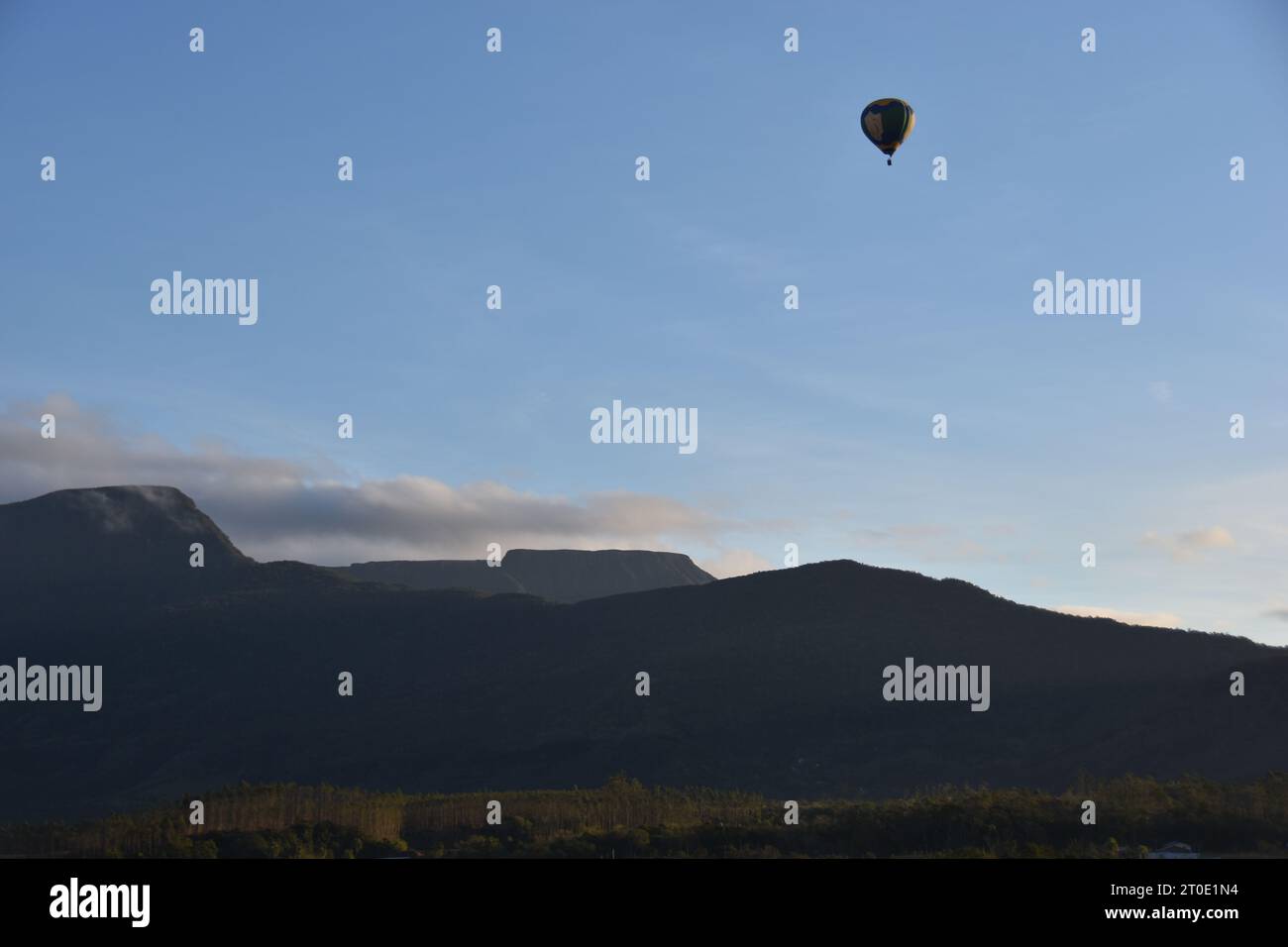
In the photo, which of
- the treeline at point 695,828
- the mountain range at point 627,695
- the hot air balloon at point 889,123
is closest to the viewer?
the treeline at point 695,828

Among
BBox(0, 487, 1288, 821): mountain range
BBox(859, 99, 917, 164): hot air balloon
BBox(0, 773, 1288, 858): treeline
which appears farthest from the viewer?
BBox(0, 487, 1288, 821): mountain range

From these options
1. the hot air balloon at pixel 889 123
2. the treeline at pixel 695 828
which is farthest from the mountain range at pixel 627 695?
the hot air balloon at pixel 889 123

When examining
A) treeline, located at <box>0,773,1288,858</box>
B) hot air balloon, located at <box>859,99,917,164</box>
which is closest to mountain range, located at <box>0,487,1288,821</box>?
treeline, located at <box>0,773,1288,858</box>

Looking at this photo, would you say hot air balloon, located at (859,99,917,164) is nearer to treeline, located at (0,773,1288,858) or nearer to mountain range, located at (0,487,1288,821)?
treeline, located at (0,773,1288,858)

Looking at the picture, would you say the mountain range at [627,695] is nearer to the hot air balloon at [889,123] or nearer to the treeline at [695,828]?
the treeline at [695,828]

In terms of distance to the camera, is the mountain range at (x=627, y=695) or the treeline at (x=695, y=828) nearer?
the treeline at (x=695, y=828)

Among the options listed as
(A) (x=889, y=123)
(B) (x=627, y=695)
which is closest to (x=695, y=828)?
(A) (x=889, y=123)

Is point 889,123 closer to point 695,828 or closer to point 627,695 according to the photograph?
point 695,828
